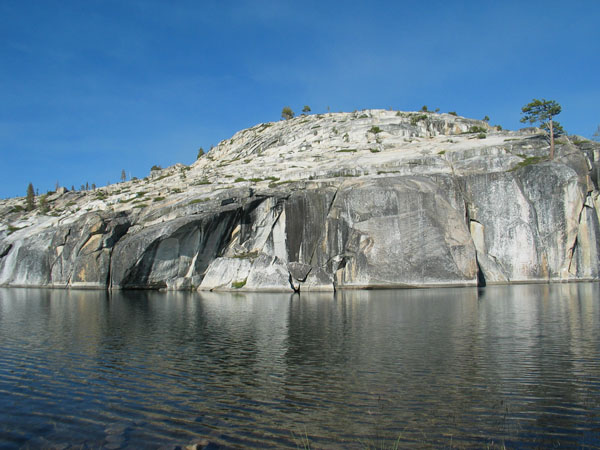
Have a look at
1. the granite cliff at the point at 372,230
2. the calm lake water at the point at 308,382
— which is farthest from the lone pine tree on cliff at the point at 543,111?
the calm lake water at the point at 308,382

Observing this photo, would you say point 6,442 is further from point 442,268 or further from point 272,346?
point 442,268

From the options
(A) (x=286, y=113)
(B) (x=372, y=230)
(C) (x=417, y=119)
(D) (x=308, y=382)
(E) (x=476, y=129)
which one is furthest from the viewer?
(A) (x=286, y=113)

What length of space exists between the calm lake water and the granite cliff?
27567mm

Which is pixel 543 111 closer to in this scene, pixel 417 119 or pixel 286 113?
pixel 417 119

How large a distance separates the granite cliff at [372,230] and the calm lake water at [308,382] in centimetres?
2757

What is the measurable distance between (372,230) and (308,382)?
43.3m

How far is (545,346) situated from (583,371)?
13.3 ft

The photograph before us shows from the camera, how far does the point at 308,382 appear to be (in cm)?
1478

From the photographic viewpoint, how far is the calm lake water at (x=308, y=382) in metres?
10.6

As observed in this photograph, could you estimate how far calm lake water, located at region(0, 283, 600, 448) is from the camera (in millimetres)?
10602

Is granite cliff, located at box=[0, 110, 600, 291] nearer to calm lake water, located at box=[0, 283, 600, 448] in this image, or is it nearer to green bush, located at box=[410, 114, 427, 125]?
calm lake water, located at box=[0, 283, 600, 448]

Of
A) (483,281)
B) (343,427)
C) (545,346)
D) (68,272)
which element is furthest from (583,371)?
(68,272)

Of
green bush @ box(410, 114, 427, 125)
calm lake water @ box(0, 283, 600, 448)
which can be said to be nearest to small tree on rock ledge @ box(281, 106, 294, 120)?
green bush @ box(410, 114, 427, 125)

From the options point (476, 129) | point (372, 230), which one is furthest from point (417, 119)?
point (372, 230)
